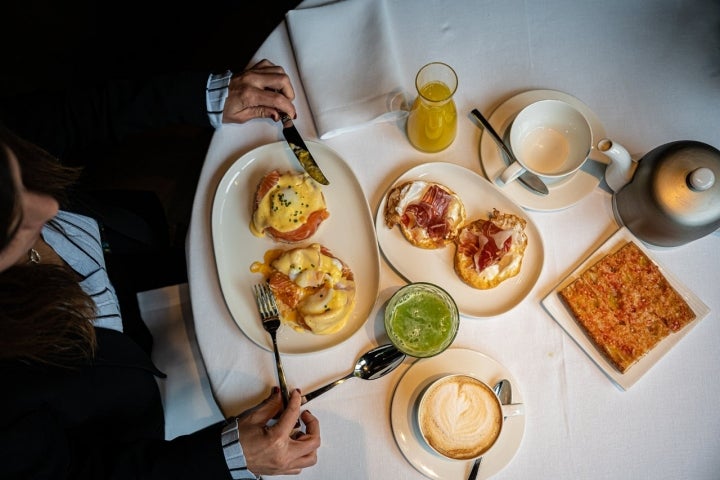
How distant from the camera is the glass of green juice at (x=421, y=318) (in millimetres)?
1059

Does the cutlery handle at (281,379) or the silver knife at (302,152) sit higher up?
the silver knife at (302,152)

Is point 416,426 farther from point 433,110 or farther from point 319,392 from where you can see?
point 433,110

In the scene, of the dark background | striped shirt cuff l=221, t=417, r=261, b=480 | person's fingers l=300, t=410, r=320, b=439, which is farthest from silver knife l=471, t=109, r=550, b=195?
the dark background

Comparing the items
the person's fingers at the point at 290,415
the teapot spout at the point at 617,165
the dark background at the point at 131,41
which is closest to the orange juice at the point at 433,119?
the teapot spout at the point at 617,165

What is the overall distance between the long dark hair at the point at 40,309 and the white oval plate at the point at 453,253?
65cm

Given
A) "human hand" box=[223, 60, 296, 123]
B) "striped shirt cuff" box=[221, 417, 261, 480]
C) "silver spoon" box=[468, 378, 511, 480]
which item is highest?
"human hand" box=[223, 60, 296, 123]

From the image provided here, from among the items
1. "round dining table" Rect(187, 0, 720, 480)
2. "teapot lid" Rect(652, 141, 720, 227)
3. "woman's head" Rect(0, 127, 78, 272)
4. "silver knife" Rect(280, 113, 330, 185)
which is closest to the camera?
"woman's head" Rect(0, 127, 78, 272)

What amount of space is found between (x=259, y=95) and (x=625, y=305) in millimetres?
956

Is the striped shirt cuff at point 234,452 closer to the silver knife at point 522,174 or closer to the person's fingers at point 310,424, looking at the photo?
the person's fingers at point 310,424

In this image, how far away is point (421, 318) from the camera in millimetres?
1086

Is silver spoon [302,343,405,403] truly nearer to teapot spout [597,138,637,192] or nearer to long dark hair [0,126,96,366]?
long dark hair [0,126,96,366]

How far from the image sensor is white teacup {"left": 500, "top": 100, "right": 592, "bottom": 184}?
1113 mm

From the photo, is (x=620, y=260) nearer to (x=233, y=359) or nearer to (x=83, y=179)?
(x=233, y=359)

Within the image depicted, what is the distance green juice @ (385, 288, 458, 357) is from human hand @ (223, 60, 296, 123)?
0.52 meters
